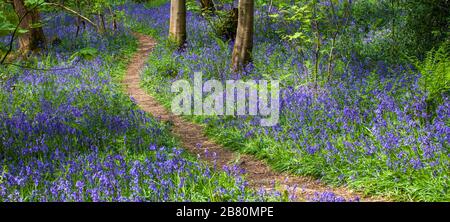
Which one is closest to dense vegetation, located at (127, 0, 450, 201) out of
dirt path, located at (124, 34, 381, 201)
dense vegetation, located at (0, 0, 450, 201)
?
dense vegetation, located at (0, 0, 450, 201)

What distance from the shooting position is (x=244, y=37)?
1096 cm

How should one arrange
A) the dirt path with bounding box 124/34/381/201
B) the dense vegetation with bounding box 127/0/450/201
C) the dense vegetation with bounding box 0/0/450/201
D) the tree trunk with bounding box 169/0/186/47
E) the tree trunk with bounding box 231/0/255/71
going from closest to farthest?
the dense vegetation with bounding box 0/0/450/201
the dense vegetation with bounding box 127/0/450/201
the dirt path with bounding box 124/34/381/201
the tree trunk with bounding box 231/0/255/71
the tree trunk with bounding box 169/0/186/47

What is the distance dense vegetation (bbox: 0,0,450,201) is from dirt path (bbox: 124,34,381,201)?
142 mm

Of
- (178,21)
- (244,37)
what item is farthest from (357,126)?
(178,21)

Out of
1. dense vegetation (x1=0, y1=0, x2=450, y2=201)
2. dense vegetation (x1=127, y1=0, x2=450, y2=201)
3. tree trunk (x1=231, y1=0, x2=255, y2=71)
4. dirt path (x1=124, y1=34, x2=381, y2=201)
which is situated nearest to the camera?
dense vegetation (x1=0, y1=0, x2=450, y2=201)

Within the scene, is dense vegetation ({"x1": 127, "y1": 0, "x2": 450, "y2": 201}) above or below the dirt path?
above

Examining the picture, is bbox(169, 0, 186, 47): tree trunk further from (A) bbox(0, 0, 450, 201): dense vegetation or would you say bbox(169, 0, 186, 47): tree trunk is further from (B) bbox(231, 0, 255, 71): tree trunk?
(B) bbox(231, 0, 255, 71): tree trunk

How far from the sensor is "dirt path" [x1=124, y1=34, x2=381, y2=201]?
19.6 ft

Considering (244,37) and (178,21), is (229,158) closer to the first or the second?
(244,37)
